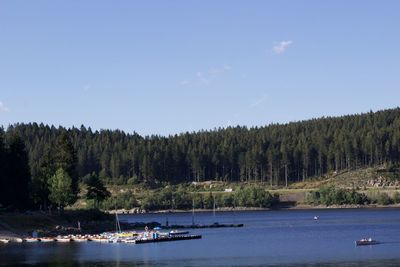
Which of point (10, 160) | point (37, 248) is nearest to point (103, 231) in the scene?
point (10, 160)

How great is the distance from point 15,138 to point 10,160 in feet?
26.7

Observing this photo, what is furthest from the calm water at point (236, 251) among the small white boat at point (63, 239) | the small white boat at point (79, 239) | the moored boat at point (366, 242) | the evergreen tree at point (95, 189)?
the evergreen tree at point (95, 189)

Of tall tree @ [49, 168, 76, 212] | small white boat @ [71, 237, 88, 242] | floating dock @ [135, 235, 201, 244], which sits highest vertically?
tall tree @ [49, 168, 76, 212]

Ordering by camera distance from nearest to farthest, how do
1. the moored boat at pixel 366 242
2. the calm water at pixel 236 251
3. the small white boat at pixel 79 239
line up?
the calm water at pixel 236 251 → the moored boat at pixel 366 242 → the small white boat at pixel 79 239

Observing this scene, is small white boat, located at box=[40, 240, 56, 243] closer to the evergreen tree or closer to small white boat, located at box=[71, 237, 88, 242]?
small white boat, located at box=[71, 237, 88, 242]

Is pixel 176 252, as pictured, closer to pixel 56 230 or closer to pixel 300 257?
pixel 300 257

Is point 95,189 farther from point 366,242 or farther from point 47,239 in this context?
point 366,242

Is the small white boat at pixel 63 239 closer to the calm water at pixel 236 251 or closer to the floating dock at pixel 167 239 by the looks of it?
the calm water at pixel 236 251

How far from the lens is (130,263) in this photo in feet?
319

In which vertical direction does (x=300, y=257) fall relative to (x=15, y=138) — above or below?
below

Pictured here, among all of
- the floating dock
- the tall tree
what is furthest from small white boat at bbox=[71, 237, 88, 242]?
the tall tree

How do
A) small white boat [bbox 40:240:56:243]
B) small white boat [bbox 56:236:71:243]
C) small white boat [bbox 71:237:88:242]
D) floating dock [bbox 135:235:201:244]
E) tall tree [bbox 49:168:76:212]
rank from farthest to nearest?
tall tree [bbox 49:168:76:212] → small white boat [bbox 71:237:88:242] → floating dock [bbox 135:235:201:244] → small white boat [bbox 56:236:71:243] → small white boat [bbox 40:240:56:243]

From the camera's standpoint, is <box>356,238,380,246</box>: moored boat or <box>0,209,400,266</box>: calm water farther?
<box>356,238,380,246</box>: moored boat

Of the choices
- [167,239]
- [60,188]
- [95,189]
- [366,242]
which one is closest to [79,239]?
[167,239]
